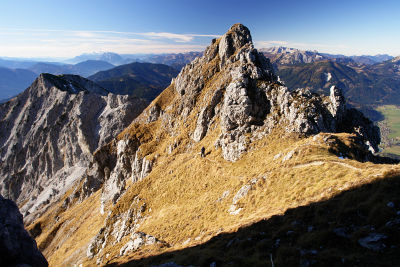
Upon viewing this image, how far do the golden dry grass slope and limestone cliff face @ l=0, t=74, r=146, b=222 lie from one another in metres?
49.4

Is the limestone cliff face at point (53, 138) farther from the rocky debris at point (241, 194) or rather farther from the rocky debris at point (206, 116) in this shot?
the rocky debris at point (241, 194)

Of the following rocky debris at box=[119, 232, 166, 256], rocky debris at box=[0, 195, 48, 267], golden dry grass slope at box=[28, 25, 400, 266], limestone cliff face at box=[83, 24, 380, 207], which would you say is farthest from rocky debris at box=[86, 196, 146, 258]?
rocky debris at box=[0, 195, 48, 267]

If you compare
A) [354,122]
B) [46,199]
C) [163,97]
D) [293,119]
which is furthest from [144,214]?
[46,199]

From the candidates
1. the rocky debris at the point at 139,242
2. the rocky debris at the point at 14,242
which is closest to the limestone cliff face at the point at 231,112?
the rocky debris at the point at 139,242

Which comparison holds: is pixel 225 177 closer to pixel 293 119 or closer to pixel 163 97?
pixel 293 119

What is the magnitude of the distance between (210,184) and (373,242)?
32.4m

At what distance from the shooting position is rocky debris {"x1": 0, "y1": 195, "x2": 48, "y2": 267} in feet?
63.7

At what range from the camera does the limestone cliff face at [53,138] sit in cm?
13738

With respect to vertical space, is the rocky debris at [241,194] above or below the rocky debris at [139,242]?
above

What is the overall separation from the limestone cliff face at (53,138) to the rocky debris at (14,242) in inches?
4710

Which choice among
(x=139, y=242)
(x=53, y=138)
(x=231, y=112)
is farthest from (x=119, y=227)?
(x=53, y=138)

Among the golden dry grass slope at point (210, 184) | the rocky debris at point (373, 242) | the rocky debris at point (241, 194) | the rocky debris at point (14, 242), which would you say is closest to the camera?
the rocky debris at point (373, 242)

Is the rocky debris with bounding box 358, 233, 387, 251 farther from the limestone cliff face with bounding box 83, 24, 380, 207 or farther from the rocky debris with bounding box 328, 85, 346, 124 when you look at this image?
the rocky debris with bounding box 328, 85, 346, 124

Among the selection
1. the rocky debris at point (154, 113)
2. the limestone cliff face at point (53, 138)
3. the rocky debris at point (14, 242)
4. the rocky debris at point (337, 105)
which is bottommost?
the limestone cliff face at point (53, 138)
